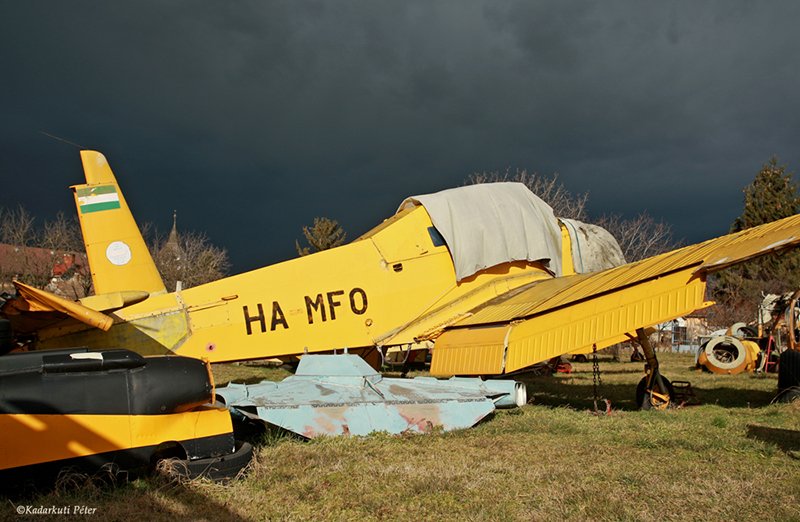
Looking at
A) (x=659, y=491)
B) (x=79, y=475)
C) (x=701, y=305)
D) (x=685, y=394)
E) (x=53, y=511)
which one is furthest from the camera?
(x=685, y=394)

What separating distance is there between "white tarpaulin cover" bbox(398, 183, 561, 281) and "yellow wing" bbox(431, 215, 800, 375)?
176 centimetres

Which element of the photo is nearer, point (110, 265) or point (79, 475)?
point (79, 475)

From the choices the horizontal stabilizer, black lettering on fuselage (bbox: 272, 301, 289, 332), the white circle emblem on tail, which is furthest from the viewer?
the white circle emblem on tail

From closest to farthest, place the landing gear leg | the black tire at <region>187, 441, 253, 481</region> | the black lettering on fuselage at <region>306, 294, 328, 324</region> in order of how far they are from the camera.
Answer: the black tire at <region>187, 441, 253, 481</region>
the landing gear leg
the black lettering on fuselage at <region>306, 294, 328, 324</region>

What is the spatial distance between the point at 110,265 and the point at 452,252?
5.99 m

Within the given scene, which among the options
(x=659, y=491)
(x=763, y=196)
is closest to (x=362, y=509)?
(x=659, y=491)

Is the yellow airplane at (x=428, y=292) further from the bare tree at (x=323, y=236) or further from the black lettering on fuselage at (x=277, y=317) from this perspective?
the bare tree at (x=323, y=236)

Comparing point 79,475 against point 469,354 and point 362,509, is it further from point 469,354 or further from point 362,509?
point 469,354

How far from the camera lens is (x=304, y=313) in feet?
29.8

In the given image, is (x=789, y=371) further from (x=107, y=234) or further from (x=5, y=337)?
(x=107, y=234)

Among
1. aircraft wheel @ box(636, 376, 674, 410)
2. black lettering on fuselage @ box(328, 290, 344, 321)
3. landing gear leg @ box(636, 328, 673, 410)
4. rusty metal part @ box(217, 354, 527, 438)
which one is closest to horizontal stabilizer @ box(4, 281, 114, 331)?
rusty metal part @ box(217, 354, 527, 438)

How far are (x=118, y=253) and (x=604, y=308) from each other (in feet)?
26.6

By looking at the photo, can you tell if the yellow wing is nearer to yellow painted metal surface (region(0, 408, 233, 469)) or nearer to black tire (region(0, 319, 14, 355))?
yellow painted metal surface (region(0, 408, 233, 469))

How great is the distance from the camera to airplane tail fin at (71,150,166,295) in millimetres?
10000
